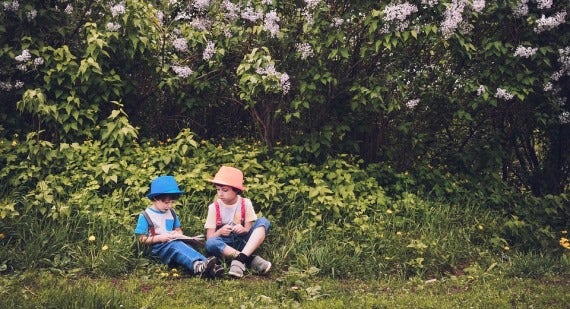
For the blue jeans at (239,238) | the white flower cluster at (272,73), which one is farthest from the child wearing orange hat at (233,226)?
the white flower cluster at (272,73)

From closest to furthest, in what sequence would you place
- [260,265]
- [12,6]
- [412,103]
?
1. [260,265]
2. [12,6]
3. [412,103]

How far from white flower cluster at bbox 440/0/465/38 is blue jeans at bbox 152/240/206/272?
3.44m

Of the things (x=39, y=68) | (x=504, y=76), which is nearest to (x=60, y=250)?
(x=39, y=68)

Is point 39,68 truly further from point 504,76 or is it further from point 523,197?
point 523,197

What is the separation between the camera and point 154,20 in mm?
7027

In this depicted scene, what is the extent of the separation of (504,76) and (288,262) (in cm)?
355

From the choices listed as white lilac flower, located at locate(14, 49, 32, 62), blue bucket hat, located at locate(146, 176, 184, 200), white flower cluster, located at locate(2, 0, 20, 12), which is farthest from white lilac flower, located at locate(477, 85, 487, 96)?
white flower cluster, located at locate(2, 0, 20, 12)

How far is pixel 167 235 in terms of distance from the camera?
5281 millimetres

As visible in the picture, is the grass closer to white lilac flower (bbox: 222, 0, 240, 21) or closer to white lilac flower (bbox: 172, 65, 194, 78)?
white lilac flower (bbox: 172, 65, 194, 78)

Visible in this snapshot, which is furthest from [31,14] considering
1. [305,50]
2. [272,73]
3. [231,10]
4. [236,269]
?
[236,269]

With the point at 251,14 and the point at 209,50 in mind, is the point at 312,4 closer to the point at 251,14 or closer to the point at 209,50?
the point at 251,14

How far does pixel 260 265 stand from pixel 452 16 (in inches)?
129

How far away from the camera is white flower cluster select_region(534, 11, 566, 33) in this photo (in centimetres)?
650

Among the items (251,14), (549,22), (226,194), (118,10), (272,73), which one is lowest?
(226,194)
